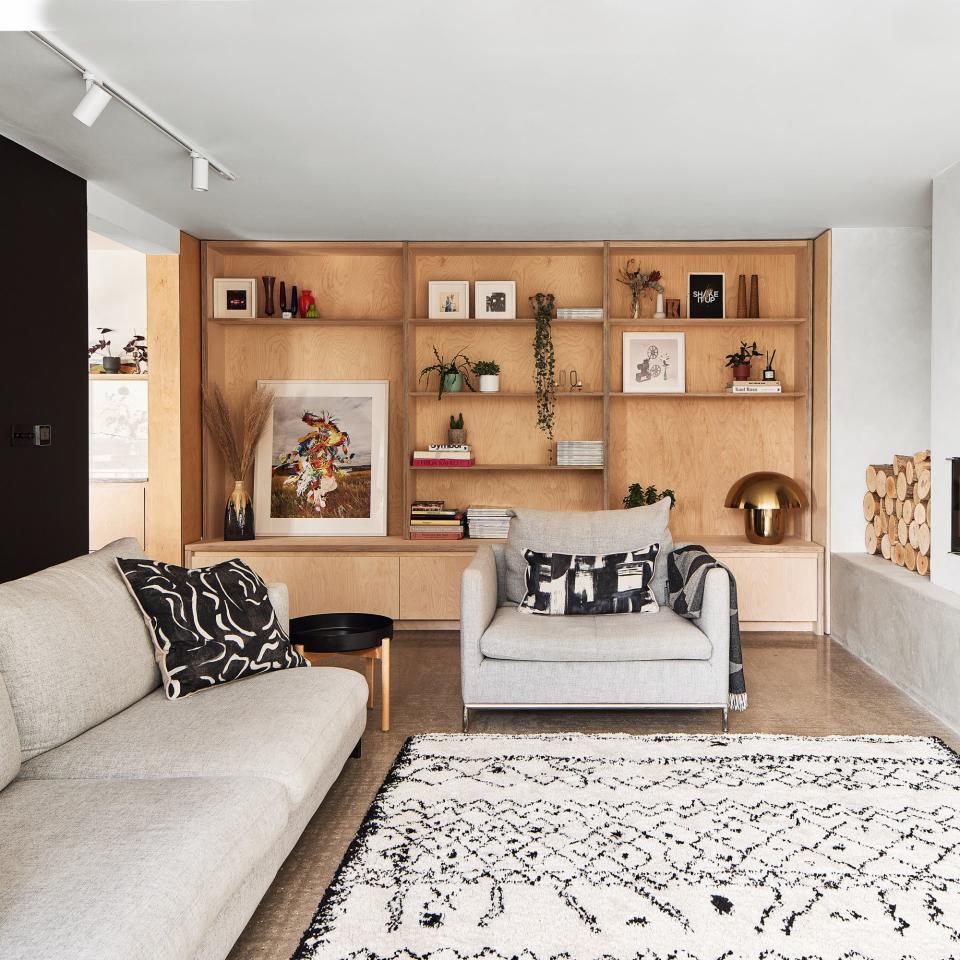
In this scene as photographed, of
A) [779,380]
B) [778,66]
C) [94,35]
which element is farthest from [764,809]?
[779,380]

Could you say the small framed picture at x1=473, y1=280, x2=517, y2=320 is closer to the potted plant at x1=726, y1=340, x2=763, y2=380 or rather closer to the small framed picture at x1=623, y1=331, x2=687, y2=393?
the small framed picture at x1=623, y1=331, x2=687, y2=393

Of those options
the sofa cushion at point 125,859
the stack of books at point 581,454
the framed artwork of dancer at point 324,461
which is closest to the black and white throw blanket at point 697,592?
the stack of books at point 581,454

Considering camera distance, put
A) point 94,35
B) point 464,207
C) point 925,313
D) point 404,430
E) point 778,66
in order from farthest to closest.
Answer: point 404,430 → point 925,313 → point 464,207 → point 778,66 → point 94,35

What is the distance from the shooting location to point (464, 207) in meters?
5.00

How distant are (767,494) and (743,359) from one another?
1004mm

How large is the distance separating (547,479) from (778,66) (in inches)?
138

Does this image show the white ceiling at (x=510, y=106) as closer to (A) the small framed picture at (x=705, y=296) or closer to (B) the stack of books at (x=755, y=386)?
(A) the small framed picture at (x=705, y=296)

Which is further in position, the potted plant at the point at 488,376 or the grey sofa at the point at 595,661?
the potted plant at the point at 488,376

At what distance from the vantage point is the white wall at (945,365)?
4.13m

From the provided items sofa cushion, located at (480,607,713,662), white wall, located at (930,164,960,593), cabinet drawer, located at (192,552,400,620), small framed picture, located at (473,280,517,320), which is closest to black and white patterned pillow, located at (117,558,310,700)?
sofa cushion, located at (480,607,713,662)

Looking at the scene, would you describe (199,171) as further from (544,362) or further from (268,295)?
(544,362)

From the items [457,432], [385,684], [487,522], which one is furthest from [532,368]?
[385,684]

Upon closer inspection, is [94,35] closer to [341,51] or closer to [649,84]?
[341,51]

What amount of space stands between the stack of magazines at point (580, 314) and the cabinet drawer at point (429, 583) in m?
1.76
